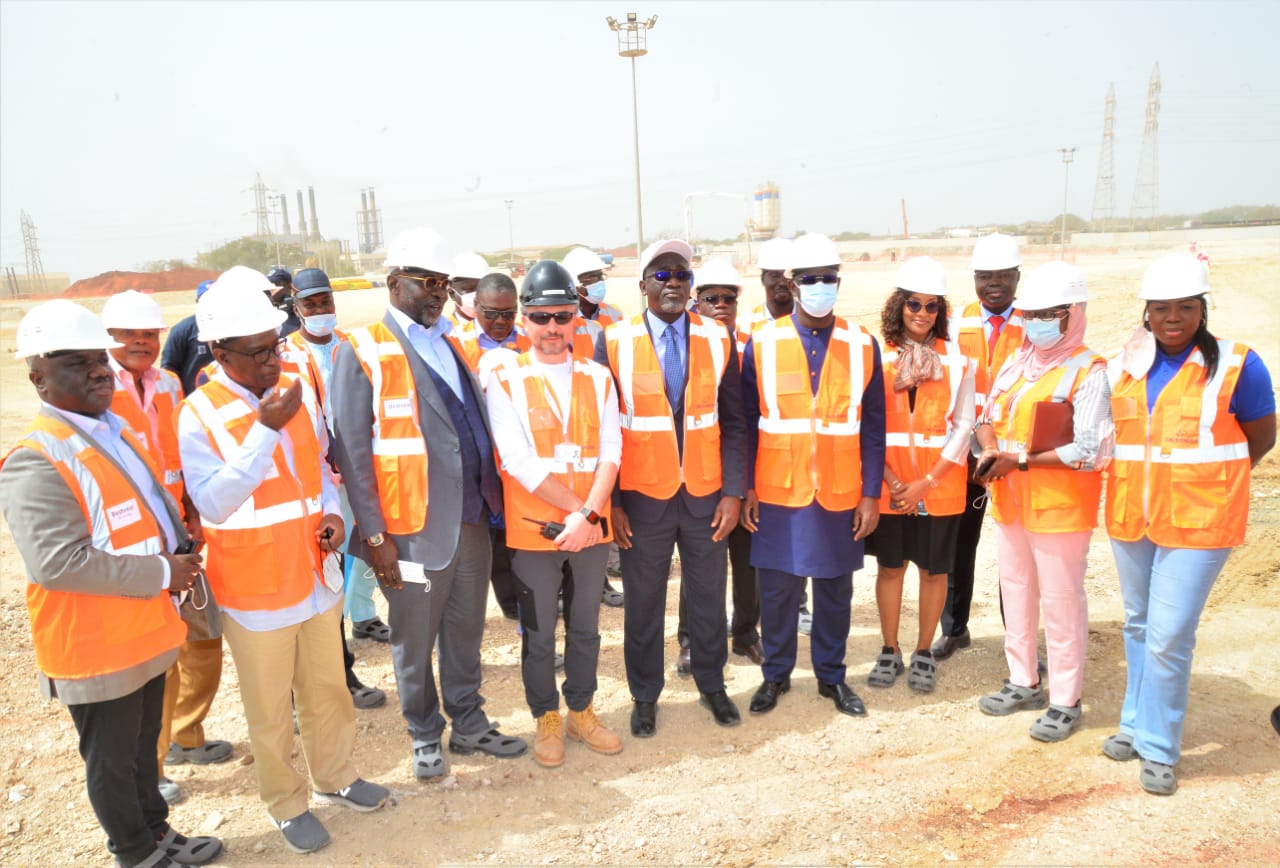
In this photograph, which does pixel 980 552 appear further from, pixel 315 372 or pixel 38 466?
pixel 38 466

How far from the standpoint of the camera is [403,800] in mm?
4363

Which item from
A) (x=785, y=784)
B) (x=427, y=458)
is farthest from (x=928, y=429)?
(x=427, y=458)

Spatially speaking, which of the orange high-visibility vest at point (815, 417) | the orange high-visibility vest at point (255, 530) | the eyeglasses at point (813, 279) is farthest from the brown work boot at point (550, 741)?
the eyeglasses at point (813, 279)

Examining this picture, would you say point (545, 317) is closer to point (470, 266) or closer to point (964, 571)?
point (470, 266)

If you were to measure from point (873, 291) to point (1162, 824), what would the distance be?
1215 inches

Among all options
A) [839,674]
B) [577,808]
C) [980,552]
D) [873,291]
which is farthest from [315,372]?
[873,291]

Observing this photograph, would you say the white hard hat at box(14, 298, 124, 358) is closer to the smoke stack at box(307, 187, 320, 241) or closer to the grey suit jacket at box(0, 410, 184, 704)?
the grey suit jacket at box(0, 410, 184, 704)

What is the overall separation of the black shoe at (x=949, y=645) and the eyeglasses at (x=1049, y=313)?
2351mm

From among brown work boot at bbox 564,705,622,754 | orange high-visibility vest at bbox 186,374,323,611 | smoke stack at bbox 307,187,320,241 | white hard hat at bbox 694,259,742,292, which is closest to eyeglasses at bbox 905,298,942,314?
white hard hat at bbox 694,259,742,292

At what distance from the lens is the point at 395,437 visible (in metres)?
4.22

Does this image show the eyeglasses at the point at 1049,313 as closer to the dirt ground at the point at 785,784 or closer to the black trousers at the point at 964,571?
the black trousers at the point at 964,571

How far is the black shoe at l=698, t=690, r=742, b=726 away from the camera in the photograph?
5074mm

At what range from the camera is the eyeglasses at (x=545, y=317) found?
439 centimetres

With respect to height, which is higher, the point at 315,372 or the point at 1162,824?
the point at 315,372
